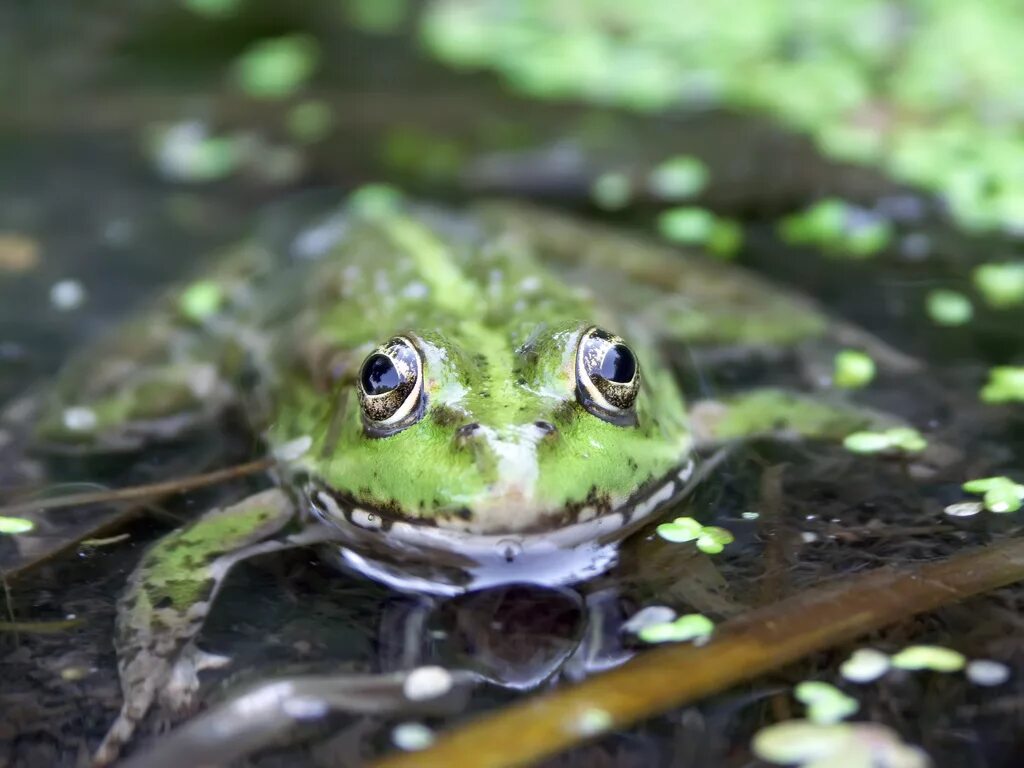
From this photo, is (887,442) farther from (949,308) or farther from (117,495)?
(117,495)

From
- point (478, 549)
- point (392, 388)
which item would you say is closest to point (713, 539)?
point (478, 549)

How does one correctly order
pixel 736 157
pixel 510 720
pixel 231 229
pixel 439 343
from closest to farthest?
1. pixel 510 720
2. pixel 439 343
3. pixel 231 229
4. pixel 736 157

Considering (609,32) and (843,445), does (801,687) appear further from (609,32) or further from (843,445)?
(609,32)

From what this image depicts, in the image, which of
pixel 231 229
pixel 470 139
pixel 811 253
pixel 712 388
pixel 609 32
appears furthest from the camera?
pixel 609 32

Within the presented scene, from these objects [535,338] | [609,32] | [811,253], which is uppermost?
[609,32]

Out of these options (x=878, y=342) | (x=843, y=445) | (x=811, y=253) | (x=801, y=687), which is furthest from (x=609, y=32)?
(x=801, y=687)

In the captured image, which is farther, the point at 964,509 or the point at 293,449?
the point at 293,449

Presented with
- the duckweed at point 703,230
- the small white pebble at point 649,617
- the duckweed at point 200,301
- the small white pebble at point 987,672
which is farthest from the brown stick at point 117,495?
the duckweed at point 703,230
